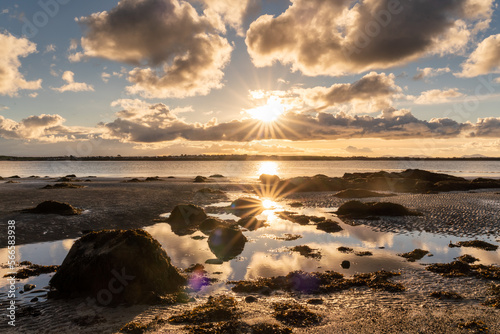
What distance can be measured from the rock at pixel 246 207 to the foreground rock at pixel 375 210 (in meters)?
7.23

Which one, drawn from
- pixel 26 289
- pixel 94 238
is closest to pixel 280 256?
pixel 94 238

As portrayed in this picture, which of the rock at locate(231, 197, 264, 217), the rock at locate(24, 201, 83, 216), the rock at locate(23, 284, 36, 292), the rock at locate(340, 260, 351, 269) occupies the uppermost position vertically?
the rock at locate(24, 201, 83, 216)

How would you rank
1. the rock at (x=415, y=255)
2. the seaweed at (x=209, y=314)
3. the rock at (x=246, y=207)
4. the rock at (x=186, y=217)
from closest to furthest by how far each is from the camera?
the seaweed at (x=209, y=314)
the rock at (x=415, y=255)
the rock at (x=186, y=217)
the rock at (x=246, y=207)

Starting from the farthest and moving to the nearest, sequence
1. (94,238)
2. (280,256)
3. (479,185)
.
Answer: (479,185) < (280,256) < (94,238)

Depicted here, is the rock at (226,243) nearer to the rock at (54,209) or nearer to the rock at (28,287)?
the rock at (28,287)

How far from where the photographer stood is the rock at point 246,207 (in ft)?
82.3

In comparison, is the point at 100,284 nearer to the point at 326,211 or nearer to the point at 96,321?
the point at 96,321

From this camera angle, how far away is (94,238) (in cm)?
1041

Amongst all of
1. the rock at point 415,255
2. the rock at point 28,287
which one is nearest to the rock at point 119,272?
the rock at point 28,287

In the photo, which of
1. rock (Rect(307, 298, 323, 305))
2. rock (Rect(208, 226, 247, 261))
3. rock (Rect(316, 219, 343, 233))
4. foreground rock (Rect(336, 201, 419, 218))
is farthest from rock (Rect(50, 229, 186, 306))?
foreground rock (Rect(336, 201, 419, 218))

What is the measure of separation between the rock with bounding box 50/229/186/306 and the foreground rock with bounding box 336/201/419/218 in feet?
56.1

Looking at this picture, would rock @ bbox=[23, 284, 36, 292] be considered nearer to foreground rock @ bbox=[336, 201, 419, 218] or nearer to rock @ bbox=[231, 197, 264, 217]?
rock @ bbox=[231, 197, 264, 217]

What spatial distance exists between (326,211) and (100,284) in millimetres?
20335

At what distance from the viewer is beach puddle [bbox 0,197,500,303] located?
11.0 m
